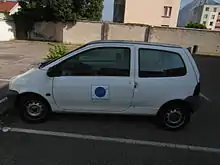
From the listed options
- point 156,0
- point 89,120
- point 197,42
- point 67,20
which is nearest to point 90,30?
point 67,20

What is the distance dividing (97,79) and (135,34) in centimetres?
2058

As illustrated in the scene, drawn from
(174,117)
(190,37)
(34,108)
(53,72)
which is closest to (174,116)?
(174,117)

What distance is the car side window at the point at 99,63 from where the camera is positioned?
421cm

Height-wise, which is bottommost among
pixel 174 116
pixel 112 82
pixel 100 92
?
pixel 174 116

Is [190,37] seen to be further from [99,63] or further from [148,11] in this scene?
[99,63]

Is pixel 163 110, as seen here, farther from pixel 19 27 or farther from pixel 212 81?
pixel 19 27

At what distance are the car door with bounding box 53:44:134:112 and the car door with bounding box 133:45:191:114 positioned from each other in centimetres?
17

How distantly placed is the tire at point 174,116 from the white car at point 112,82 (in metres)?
0.02

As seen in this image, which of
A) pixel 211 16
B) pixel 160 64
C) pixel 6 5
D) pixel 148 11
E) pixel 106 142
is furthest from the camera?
pixel 211 16

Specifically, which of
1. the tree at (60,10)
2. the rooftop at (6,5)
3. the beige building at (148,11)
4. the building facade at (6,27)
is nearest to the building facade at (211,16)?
the beige building at (148,11)

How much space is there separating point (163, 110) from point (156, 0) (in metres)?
30.9

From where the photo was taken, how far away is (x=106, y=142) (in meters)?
3.90

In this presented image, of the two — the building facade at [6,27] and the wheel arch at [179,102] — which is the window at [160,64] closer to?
the wheel arch at [179,102]

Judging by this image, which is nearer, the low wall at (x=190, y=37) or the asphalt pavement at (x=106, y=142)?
the asphalt pavement at (x=106, y=142)
